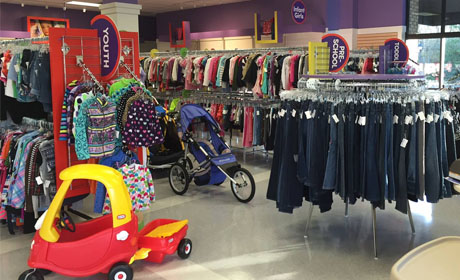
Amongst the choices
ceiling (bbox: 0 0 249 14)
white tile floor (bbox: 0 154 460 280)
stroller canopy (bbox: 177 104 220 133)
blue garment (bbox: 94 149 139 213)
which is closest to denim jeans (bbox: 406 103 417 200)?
white tile floor (bbox: 0 154 460 280)

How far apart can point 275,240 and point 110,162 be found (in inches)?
65.4

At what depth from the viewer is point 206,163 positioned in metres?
5.60

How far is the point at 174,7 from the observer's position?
1483 cm

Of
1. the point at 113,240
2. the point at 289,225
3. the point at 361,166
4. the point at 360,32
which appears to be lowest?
the point at 289,225

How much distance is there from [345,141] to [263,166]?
354cm

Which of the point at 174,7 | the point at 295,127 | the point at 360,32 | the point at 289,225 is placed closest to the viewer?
the point at 295,127

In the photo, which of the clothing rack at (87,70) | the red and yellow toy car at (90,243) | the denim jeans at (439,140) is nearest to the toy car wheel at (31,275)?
the red and yellow toy car at (90,243)

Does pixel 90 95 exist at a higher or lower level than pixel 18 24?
lower

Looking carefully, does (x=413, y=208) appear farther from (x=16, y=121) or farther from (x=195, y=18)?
(x=195, y=18)

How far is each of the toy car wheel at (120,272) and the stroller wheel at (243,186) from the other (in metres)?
2.25

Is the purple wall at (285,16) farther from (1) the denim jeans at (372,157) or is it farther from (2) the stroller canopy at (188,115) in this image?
(1) the denim jeans at (372,157)

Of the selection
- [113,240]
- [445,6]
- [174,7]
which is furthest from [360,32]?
[113,240]

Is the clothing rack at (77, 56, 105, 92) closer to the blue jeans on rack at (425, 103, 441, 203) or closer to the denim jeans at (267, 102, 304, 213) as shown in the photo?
the denim jeans at (267, 102, 304, 213)

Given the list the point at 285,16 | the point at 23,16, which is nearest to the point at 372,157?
the point at 285,16
